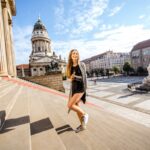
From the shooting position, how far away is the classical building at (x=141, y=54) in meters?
65.5

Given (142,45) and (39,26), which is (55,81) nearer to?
(142,45)

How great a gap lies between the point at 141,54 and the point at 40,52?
4716cm

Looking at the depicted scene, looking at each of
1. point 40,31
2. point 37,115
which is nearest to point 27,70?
point 40,31

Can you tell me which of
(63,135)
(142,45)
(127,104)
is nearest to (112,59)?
(142,45)

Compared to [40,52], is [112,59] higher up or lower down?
lower down

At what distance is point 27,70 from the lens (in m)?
77.8

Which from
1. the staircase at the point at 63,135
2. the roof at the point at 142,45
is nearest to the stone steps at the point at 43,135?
the staircase at the point at 63,135

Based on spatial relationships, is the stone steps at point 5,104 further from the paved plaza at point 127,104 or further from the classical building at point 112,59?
the classical building at point 112,59

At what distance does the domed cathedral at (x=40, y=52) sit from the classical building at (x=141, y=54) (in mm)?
33252

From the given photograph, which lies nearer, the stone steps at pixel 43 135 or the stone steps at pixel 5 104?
the stone steps at pixel 43 135

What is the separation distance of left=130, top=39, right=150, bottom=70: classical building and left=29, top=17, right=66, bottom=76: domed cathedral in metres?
33.3

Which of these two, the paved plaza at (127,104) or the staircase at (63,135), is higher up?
the staircase at (63,135)

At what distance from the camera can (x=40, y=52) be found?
78062 millimetres

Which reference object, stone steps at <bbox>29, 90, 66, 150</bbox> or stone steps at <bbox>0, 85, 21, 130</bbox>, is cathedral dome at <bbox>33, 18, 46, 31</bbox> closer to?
stone steps at <bbox>0, 85, 21, 130</bbox>
